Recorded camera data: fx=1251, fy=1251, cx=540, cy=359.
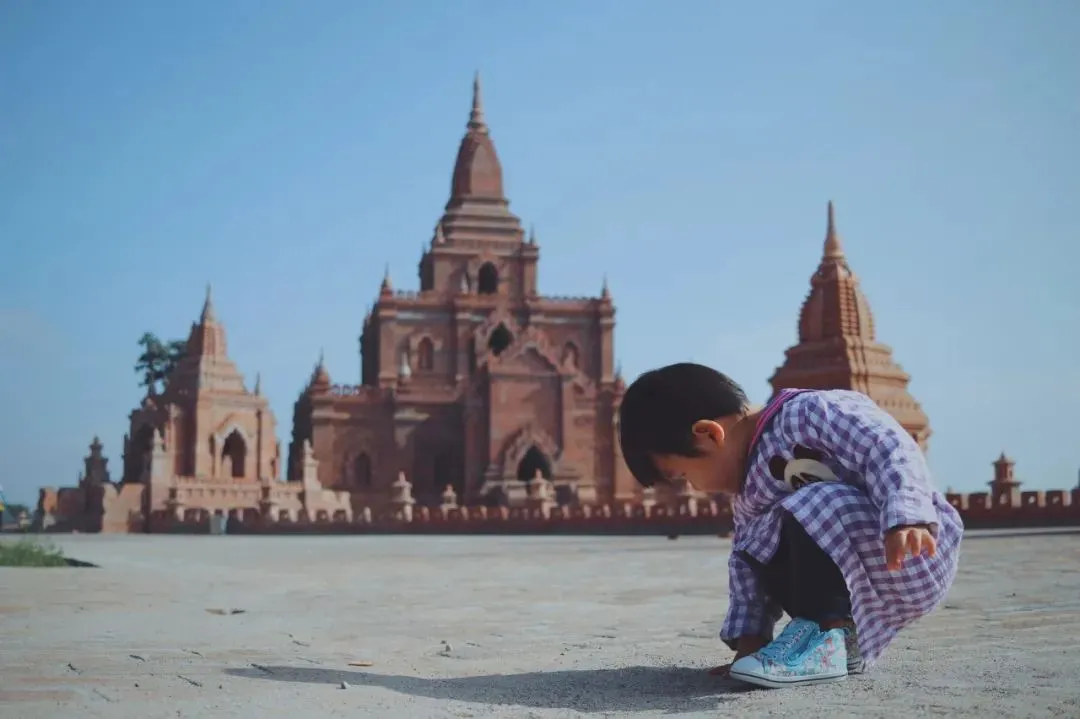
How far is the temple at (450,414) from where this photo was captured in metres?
34.0

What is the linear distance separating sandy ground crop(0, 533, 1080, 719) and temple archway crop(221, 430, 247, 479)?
3481cm

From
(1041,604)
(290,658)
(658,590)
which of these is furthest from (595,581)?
(290,658)

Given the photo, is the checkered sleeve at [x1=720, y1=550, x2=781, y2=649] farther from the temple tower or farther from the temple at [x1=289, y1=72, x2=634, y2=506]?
the temple tower

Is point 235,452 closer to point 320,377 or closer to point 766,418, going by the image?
point 320,377

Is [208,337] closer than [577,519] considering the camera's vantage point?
No

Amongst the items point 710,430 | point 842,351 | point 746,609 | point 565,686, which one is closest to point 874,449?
point 710,430

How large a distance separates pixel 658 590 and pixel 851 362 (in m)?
23.7

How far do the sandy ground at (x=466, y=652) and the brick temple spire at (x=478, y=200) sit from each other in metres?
41.5

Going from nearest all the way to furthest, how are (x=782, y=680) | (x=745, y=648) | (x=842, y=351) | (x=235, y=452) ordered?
(x=782, y=680) → (x=745, y=648) → (x=842, y=351) → (x=235, y=452)

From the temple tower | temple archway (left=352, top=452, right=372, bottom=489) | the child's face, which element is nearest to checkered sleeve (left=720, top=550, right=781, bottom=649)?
the child's face

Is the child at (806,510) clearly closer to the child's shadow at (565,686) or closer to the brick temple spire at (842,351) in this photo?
the child's shadow at (565,686)

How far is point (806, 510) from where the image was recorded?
3.94 metres

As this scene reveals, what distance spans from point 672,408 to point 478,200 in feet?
161

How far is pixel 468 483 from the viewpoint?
144 feet
